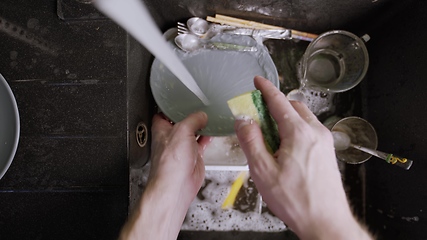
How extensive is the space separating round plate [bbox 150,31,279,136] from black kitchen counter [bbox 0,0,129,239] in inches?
5.4

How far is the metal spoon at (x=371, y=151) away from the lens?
762mm

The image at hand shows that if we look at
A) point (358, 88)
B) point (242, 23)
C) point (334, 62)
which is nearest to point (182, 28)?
point (242, 23)

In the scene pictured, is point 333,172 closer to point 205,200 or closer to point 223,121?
point 223,121

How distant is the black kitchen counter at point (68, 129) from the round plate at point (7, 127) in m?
0.07

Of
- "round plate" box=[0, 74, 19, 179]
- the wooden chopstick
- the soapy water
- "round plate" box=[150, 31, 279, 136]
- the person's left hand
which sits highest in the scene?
the wooden chopstick

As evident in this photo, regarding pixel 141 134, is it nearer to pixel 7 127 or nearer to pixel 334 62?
pixel 7 127

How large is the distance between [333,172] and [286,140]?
0.09m

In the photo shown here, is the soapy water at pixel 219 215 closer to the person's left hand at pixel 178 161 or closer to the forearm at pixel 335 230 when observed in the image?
the person's left hand at pixel 178 161

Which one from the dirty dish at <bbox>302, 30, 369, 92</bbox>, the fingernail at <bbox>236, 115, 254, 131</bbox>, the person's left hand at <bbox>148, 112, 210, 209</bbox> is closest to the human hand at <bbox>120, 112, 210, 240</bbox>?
the person's left hand at <bbox>148, 112, 210, 209</bbox>

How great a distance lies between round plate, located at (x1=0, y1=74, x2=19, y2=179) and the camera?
626 mm

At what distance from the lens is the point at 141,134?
0.77 m

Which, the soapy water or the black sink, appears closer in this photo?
the black sink

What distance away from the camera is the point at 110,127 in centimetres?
68

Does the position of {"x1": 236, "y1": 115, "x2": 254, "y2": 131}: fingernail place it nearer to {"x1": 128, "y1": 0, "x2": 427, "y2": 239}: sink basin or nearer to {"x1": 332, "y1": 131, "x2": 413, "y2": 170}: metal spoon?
{"x1": 128, "y1": 0, "x2": 427, "y2": 239}: sink basin
